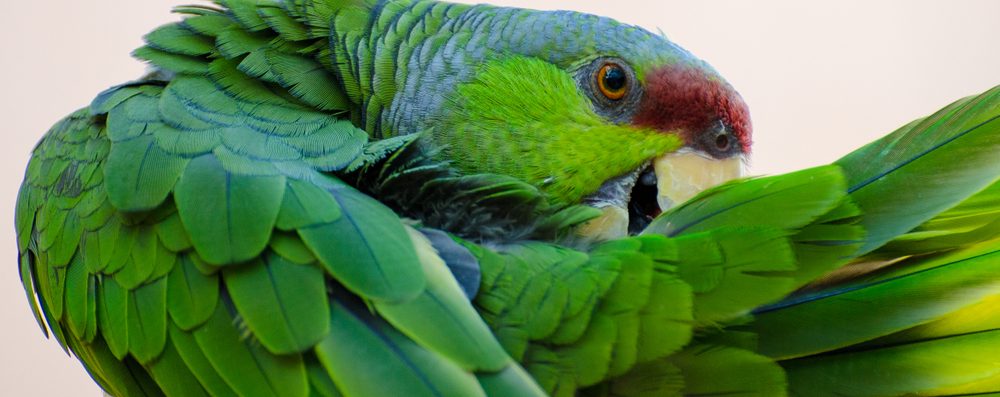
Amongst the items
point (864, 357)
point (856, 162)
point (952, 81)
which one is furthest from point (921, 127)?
point (952, 81)

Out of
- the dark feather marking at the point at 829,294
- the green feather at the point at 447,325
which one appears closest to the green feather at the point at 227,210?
the green feather at the point at 447,325

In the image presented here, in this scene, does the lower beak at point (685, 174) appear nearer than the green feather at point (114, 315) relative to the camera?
No

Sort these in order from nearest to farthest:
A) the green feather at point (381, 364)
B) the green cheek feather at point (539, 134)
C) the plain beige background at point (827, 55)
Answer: the green feather at point (381, 364), the green cheek feather at point (539, 134), the plain beige background at point (827, 55)

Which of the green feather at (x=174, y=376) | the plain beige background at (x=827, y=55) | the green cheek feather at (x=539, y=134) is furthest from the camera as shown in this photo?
the plain beige background at (x=827, y=55)

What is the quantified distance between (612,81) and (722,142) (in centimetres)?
15

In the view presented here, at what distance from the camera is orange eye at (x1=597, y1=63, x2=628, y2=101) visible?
978 mm

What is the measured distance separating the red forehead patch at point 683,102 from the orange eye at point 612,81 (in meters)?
0.03

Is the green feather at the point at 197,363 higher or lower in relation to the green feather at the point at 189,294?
lower

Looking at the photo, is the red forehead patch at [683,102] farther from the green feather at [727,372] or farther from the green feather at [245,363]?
the green feather at [245,363]

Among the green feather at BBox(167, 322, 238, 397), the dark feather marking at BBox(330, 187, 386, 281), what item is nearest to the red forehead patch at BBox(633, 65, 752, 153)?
the dark feather marking at BBox(330, 187, 386, 281)

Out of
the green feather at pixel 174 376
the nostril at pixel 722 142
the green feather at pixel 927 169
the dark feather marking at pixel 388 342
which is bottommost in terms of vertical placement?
the green feather at pixel 174 376

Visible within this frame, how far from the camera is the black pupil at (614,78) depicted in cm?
98

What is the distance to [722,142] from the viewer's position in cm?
100

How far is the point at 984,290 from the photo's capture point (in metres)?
0.61
